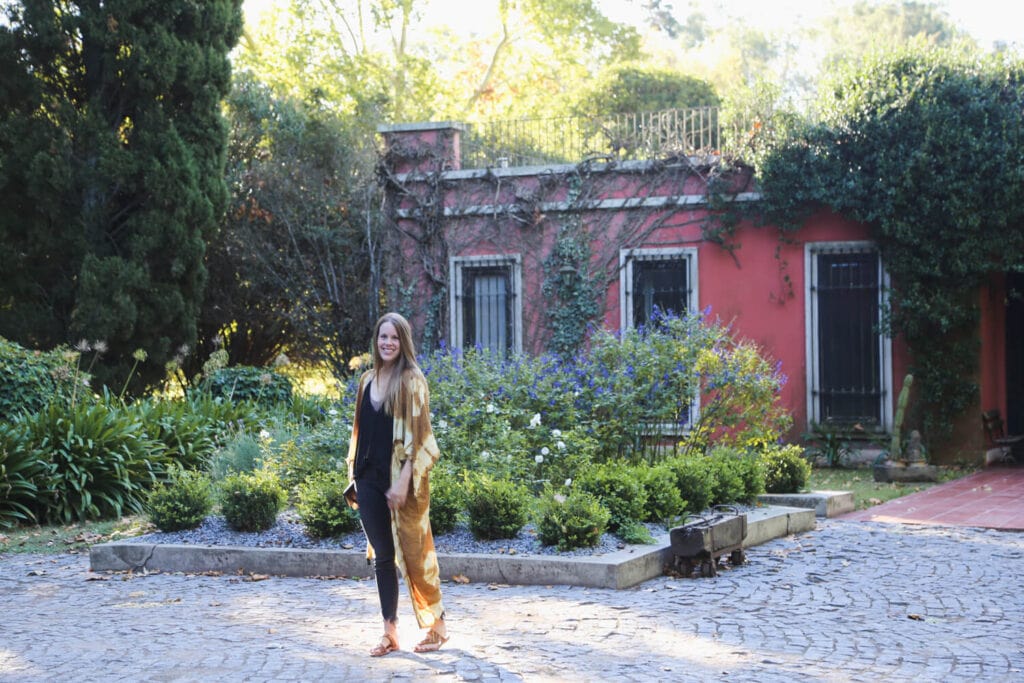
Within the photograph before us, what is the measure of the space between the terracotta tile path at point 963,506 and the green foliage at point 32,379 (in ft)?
24.9

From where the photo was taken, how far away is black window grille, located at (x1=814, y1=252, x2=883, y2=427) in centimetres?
1415

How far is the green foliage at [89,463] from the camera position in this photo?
1047 centimetres

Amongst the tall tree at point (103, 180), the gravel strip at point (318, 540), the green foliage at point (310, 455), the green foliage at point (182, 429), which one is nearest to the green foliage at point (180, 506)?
the gravel strip at point (318, 540)

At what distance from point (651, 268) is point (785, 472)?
5299 mm

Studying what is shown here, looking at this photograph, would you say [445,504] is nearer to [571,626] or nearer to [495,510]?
[495,510]

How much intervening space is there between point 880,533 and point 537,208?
757 cm

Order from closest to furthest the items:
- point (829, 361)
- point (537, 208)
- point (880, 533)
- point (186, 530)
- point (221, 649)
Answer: point (221, 649) < point (186, 530) < point (880, 533) < point (829, 361) < point (537, 208)

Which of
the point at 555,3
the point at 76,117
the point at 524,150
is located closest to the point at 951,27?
the point at 555,3

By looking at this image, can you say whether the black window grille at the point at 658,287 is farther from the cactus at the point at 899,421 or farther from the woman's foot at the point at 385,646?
the woman's foot at the point at 385,646

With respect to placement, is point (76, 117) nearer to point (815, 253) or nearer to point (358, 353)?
point (358, 353)

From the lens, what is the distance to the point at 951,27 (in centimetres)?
4597

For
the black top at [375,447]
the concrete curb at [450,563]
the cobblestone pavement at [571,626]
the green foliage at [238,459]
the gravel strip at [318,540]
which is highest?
the black top at [375,447]

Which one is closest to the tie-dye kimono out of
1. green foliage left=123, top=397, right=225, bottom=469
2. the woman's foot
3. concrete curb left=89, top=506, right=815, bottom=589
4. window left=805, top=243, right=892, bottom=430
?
the woman's foot

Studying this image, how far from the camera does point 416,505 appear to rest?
18.9 ft
